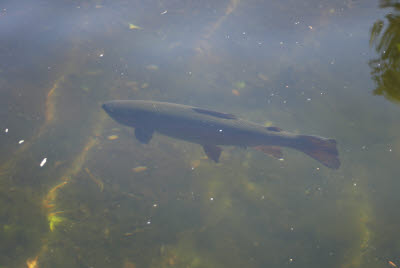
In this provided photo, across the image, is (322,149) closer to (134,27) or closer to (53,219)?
(53,219)

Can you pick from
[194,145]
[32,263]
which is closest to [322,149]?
[194,145]

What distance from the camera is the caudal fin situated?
4441mm

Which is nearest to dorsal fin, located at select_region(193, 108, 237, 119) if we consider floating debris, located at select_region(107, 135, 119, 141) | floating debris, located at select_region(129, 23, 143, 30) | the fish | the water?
the fish

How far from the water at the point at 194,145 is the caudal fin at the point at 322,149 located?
1.98ft

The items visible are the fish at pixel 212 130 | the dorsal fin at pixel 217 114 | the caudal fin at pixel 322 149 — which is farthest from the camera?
the dorsal fin at pixel 217 114

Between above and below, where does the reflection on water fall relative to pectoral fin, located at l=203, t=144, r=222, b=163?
above

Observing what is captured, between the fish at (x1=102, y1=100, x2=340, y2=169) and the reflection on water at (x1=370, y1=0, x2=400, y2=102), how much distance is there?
182cm

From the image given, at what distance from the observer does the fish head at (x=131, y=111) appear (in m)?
5.05

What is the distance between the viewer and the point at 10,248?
144 inches

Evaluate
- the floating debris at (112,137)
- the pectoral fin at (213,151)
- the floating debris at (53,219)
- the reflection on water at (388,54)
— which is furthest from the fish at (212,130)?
the floating debris at (53,219)

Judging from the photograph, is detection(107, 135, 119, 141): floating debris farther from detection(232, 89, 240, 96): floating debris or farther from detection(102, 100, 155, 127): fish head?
detection(232, 89, 240, 96): floating debris

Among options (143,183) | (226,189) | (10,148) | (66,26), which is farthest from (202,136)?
(66,26)

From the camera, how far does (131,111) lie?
16.8 feet

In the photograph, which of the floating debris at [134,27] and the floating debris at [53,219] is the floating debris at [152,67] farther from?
the floating debris at [53,219]
